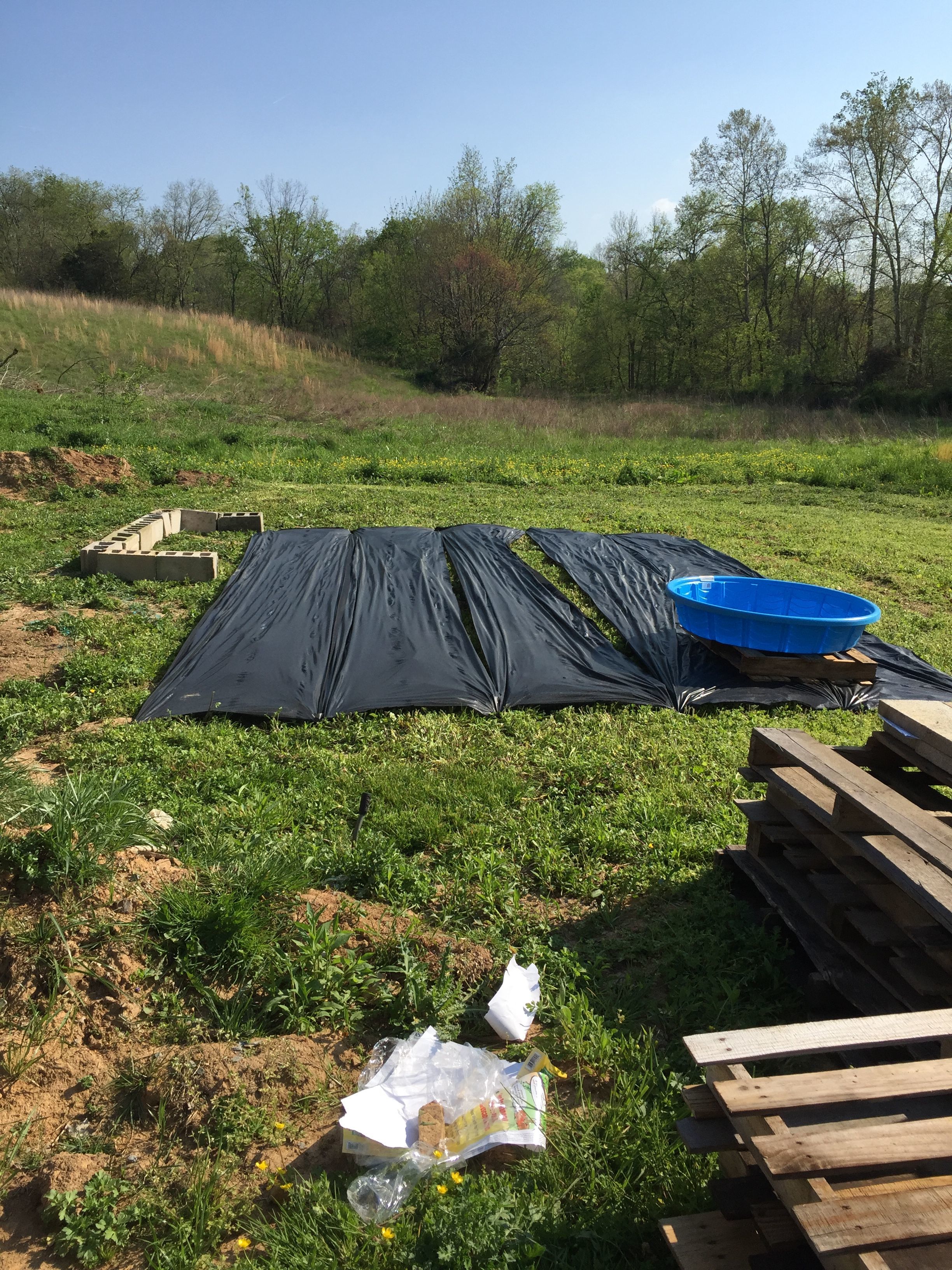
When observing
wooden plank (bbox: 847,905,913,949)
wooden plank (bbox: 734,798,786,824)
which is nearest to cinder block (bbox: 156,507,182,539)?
wooden plank (bbox: 734,798,786,824)

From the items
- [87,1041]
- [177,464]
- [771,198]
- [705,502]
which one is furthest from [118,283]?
[87,1041]

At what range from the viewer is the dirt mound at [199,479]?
37.2 ft

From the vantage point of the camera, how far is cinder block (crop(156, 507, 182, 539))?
8773 millimetres

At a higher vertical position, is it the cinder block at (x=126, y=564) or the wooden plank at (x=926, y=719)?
the wooden plank at (x=926, y=719)

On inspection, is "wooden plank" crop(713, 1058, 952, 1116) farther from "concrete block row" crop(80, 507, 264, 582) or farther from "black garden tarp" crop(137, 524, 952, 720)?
"concrete block row" crop(80, 507, 264, 582)

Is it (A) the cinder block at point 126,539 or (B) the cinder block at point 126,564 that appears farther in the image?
(A) the cinder block at point 126,539

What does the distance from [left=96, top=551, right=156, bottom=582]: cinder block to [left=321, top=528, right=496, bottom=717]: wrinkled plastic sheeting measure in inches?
73.4

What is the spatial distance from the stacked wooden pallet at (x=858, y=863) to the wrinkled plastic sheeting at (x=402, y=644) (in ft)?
6.90

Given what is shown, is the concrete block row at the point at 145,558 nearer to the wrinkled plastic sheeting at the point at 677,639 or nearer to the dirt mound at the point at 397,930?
the wrinkled plastic sheeting at the point at 677,639

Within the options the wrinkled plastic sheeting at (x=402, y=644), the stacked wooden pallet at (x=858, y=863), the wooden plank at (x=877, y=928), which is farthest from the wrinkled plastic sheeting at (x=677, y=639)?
the wooden plank at (x=877, y=928)

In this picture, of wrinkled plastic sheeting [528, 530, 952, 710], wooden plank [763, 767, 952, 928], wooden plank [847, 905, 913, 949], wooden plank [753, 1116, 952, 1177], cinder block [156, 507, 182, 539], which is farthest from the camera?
cinder block [156, 507, 182, 539]

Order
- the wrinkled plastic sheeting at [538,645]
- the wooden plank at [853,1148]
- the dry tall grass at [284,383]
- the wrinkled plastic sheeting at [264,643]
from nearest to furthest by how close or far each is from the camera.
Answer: the wooden plank at [853,1148], the wrinkled plastic sheeting at [264,643], the wrinkled plastic sheeting at [538,645], the dry tall grass at [284,383]

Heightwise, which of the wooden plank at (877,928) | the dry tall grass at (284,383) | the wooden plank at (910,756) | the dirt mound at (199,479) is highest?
the dry tall grass at (284,383)

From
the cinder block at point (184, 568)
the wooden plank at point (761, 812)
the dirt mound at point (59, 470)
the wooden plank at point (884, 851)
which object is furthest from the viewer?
the dirt mound at point (59, 470)
